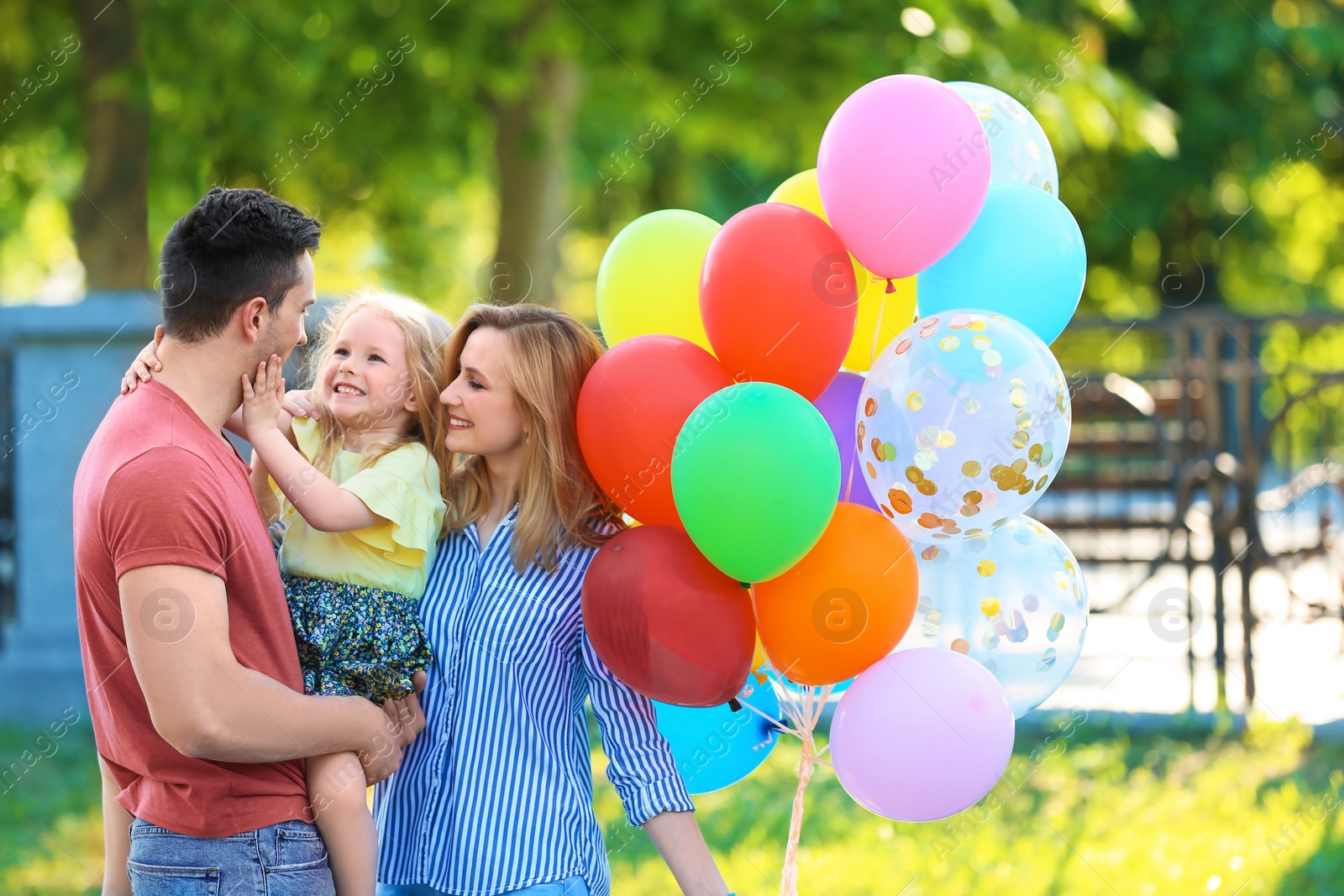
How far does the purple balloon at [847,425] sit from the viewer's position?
2434mm

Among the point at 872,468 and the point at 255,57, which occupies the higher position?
the point at 255,57

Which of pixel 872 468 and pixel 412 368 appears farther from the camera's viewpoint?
pixel 412 368

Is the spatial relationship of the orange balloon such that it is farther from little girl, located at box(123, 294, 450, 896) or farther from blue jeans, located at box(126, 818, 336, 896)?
blue jeans, located at box(126, 818, 336, 896)

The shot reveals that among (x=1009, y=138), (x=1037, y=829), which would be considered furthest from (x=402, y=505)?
(x=1037, y=829)

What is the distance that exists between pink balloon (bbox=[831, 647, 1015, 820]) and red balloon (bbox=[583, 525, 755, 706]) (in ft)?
0.83

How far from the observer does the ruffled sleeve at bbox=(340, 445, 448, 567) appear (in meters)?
2.22

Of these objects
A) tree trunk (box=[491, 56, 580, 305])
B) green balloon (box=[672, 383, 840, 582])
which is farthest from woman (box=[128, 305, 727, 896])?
tree trunk (box=[491, 56, 580, 305])

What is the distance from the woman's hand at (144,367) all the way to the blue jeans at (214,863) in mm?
704

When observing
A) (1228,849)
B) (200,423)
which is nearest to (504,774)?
(200,423)

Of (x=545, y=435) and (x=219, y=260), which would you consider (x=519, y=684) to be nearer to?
(x=545, y=435)

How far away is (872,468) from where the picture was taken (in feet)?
7.37

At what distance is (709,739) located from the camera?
2.53 metres

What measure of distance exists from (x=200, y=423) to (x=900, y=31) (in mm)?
6690

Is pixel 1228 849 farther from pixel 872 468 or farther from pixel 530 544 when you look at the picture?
pixel 530 544
